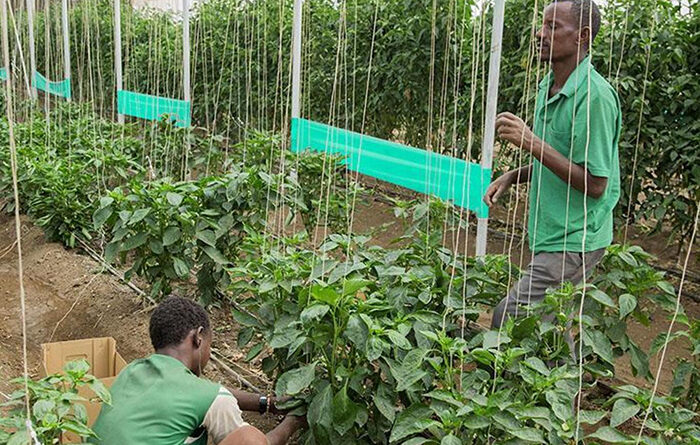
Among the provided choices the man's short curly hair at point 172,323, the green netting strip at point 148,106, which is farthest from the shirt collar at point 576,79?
the green netting strip at point 148,106

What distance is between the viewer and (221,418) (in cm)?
209

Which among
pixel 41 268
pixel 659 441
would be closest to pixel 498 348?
pixel 659 441

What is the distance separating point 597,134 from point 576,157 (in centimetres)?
9

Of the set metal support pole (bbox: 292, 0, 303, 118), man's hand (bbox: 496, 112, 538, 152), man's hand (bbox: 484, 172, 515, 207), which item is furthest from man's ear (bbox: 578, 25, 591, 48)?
metal support pole (bbox: 292, 0, 303, 118)

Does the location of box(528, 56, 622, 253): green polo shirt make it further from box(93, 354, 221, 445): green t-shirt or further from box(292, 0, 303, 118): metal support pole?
box(292, 0, 303, 118): metal support pole

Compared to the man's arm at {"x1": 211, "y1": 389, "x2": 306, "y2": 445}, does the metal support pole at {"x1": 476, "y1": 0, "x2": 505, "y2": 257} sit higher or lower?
higher

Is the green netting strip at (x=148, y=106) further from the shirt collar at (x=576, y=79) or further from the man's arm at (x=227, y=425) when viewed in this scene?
the man's arm at (x=227, y=425)

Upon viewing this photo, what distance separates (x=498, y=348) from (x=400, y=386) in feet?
0.95

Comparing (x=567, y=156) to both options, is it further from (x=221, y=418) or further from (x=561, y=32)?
(x=221, y=418)

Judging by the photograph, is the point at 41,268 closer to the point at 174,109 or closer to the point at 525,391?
the point at 174,109

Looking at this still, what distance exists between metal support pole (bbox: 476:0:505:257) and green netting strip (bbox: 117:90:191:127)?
10.7 ft

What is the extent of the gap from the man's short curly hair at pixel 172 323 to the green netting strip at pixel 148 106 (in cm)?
398

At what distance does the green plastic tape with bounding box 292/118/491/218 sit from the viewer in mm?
3705

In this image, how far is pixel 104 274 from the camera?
15.1ft
